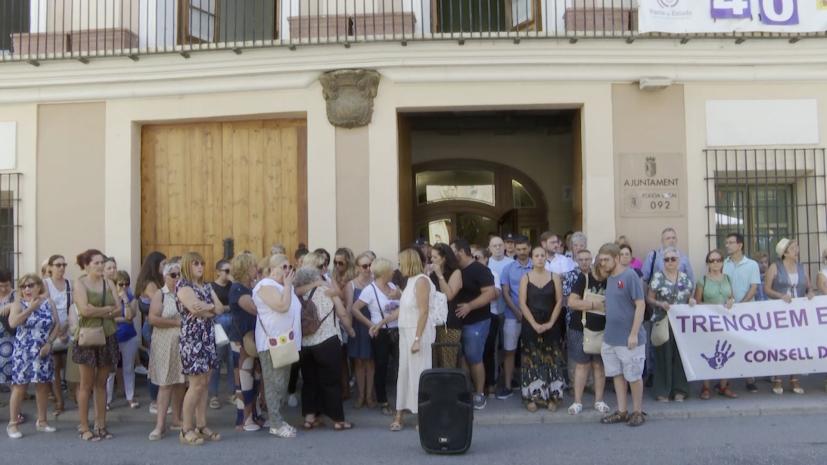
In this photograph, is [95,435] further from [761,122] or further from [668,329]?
[761,122]

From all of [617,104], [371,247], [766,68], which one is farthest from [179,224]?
[766,68]

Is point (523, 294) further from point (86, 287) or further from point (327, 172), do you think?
point (86, 287)

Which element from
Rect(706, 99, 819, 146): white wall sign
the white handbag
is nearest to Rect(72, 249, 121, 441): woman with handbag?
the white handbag

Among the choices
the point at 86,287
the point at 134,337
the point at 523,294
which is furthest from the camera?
the point at 134,337

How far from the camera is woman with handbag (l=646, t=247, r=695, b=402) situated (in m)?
7.84

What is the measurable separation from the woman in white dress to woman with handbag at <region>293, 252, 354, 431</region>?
2.04 feet

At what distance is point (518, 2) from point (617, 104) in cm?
Result: 220

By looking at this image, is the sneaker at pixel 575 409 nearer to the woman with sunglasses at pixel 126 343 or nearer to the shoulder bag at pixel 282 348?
the shoulder bag at pixel 282 348

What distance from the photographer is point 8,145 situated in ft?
33.4

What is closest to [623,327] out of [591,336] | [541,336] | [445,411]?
[591,336]

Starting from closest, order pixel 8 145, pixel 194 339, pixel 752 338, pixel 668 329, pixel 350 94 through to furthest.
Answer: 1. pixel 194 339
2. pixel 668 329
3. pixel 752 338
4. pixel 350 94
5. pixel 8 145

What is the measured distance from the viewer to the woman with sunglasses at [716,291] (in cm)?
801

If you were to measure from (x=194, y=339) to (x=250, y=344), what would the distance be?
2.03 ft

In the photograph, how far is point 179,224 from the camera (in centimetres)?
1024
